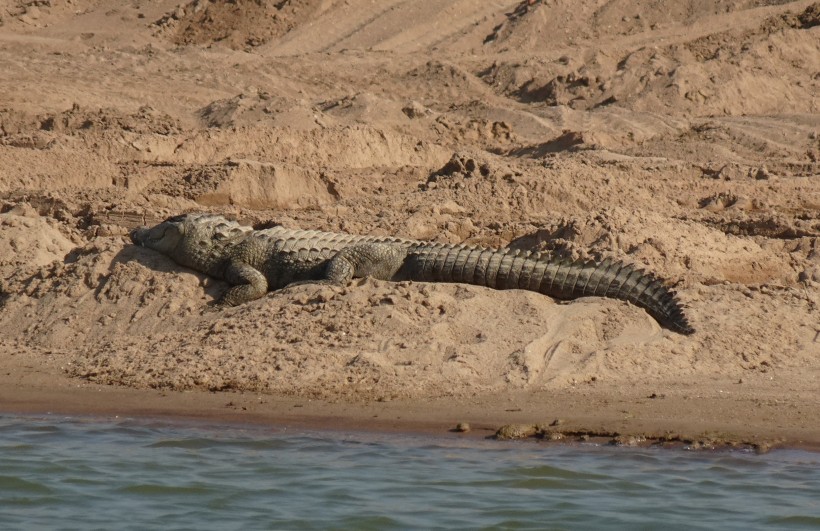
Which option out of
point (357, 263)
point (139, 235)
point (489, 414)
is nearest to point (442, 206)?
point (357, 263)

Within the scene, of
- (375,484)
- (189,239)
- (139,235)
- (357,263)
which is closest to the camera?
(375,484)

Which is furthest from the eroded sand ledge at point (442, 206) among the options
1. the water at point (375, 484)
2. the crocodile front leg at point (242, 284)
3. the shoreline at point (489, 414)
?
the water at point (375, 484)

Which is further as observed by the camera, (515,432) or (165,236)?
(165,236)

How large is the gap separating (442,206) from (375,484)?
4.33 meters

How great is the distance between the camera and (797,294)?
8.07 meters

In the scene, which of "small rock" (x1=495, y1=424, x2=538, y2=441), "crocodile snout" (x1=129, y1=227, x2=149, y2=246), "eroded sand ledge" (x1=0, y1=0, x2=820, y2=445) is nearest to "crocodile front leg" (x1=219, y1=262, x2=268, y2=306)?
"eroded sand ledge" (x1=0, y1=0, x2=820, y2=445)

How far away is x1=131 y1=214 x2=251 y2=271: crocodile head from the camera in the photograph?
8555 millimetres

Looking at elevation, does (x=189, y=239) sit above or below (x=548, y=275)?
above

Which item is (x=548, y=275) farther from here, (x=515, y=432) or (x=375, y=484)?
(x=375, y=484)

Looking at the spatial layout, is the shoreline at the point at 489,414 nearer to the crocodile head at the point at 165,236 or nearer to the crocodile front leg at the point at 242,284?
the crocodile front leg at the point at 242,284

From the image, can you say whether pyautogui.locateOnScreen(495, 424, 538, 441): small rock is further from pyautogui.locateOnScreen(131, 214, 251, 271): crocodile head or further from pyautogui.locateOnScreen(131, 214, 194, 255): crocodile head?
pyautogui.locateOnScreen(131, 214, 194, 255): crocodile head

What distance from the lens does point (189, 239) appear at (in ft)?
28.0

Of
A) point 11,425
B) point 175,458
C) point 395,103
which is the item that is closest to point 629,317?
point 175,458

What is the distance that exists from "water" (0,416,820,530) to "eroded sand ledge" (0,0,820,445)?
0.32 metres
